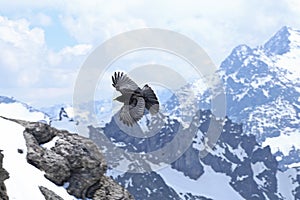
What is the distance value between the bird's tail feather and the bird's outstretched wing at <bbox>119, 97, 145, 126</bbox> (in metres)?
0.27

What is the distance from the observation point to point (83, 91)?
26062 millimetres

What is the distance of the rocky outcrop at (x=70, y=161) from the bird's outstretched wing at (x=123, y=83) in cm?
1672

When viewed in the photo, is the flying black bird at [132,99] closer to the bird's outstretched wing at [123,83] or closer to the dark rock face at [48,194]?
the bird's outstretched wing at [123,83]

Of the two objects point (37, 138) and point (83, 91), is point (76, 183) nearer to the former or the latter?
point (37, 138)

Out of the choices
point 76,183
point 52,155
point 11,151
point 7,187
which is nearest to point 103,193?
point 76,183

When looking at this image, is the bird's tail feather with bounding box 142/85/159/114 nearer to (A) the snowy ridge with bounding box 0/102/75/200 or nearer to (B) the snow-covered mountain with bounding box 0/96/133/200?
(A) the snowy ridge with bounding box 0/102/75/200

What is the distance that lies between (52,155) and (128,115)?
1817cm

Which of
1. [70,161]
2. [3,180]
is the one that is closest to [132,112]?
[3,180]

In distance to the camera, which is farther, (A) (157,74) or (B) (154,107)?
(A) (157,74)

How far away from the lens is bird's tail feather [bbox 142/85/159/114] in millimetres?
26719

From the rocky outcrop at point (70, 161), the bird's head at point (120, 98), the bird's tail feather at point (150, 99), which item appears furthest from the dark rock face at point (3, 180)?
the bird's tail feather at point (150, 99)

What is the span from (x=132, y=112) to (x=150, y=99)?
1290 mm

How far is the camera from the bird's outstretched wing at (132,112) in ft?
88.9

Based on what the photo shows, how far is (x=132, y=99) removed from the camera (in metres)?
27.4
